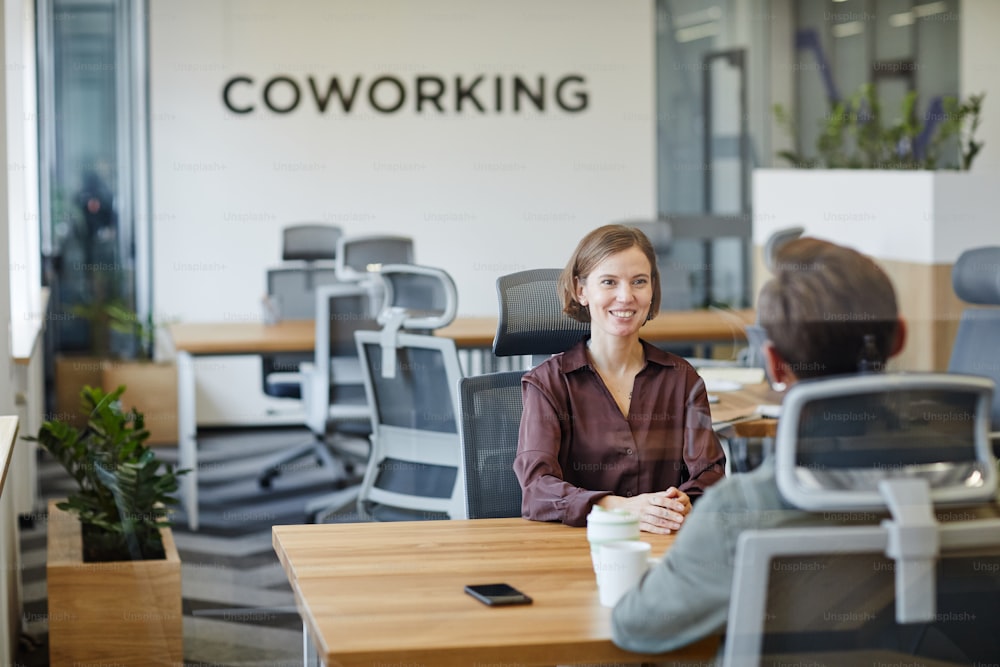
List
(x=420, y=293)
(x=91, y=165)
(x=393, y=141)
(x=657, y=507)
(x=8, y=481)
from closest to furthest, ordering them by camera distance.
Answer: (x=657, y=507)
(x=8, y=481)
(x=420, y=293)
(x=91, y=165)
(x=393, y=141)

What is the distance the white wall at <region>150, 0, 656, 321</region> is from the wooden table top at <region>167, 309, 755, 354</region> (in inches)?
60.4

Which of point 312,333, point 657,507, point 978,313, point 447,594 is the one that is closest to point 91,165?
point 312,333

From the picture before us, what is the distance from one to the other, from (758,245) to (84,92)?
3.88 m

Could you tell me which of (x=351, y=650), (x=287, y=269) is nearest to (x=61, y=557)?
(x=351, y=650)

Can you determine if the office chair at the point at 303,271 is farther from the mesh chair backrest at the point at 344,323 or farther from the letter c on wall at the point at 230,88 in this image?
the letter c on wall at the point at 230,88

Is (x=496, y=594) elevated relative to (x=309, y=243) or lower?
lower

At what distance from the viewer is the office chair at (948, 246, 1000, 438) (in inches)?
134

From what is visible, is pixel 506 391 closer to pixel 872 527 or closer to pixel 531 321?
pixel 531 321

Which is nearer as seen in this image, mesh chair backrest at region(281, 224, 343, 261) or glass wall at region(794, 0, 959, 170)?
mesh chair backrest at region(281, 224, 343, 261)

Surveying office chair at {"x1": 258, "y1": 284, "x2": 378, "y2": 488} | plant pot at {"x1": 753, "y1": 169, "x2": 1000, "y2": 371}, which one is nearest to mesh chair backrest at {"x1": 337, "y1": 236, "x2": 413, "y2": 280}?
office chair at {"x1": 258, "y1": 284, "x2": 378, "y2": 488}

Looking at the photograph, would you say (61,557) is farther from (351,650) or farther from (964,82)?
(964,82)

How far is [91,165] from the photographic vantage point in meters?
7.11

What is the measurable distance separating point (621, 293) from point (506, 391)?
1.25 ft

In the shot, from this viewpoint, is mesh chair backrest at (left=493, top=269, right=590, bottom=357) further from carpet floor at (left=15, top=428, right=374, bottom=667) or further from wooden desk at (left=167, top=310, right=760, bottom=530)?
wooden desk at (left=167, top=310, right=760, bottom=530)
